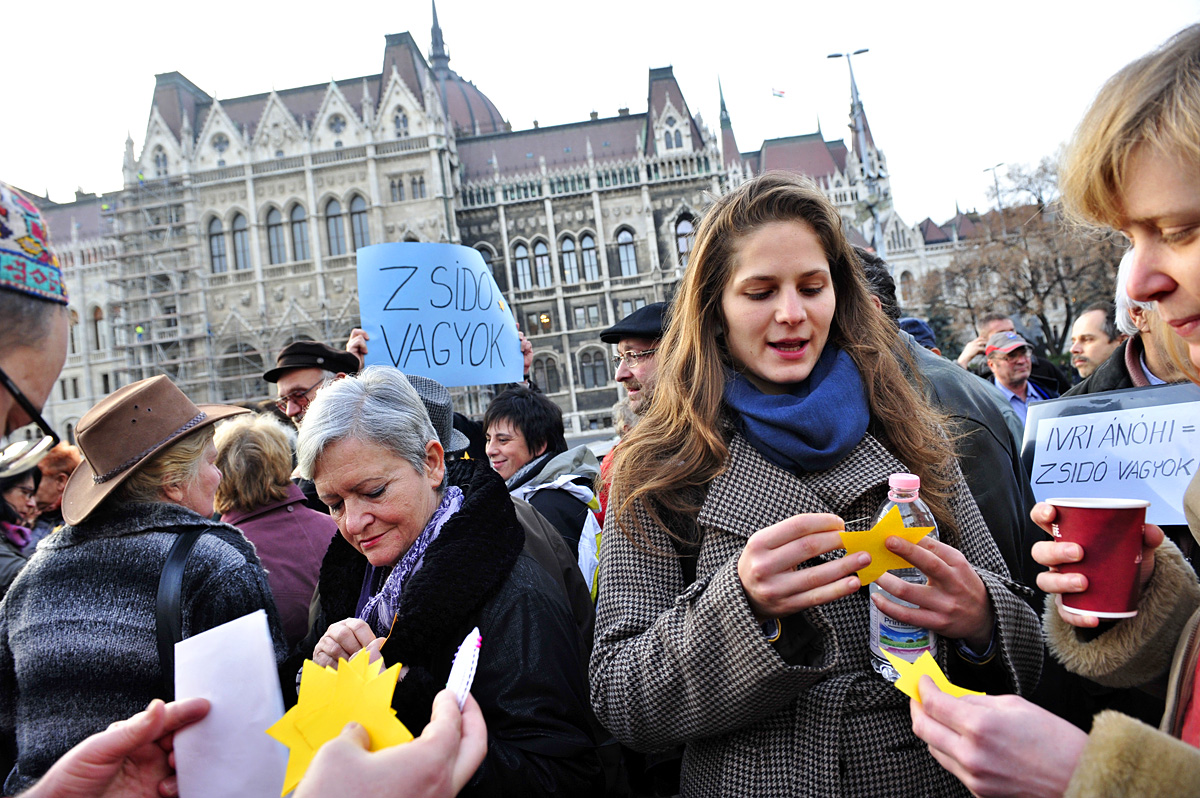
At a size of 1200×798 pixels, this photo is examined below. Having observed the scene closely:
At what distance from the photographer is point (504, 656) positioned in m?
1.71

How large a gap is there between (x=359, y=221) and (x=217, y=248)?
6.91m

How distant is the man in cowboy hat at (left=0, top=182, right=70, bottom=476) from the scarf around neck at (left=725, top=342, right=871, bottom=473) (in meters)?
1.35

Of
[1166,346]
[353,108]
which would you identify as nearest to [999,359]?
[1166,346]

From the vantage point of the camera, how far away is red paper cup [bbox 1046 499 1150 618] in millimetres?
1238

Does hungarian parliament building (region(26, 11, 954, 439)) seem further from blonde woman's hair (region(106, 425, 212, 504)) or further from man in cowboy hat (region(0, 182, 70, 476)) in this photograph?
man in cowboy hat (region(0, 182, 70, 476))

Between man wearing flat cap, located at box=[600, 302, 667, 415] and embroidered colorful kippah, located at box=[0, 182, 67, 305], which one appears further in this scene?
man wearing flat cap, located at box=[600, 302, 667, 415]

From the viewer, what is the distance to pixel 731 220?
1.69m

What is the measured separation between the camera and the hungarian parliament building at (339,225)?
31844mm

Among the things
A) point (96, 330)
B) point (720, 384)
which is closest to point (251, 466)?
point (720, 384)

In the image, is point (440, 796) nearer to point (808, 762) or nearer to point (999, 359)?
point (808, 762)

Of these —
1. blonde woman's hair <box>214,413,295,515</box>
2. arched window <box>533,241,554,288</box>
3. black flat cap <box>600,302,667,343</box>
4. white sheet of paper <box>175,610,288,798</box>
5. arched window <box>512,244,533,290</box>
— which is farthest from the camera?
arched window <box>533,241,554,288</box>

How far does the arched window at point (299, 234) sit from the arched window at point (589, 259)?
13093 millimetres

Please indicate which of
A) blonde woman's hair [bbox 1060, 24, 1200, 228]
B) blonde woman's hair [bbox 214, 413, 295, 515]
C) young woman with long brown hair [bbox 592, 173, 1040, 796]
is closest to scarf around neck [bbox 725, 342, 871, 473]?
young woman with long brown hair [bbox 592, 173, 1040, 796]

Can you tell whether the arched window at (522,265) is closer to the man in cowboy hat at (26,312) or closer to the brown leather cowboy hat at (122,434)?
the brown leather cowboy hat at (122,434)
